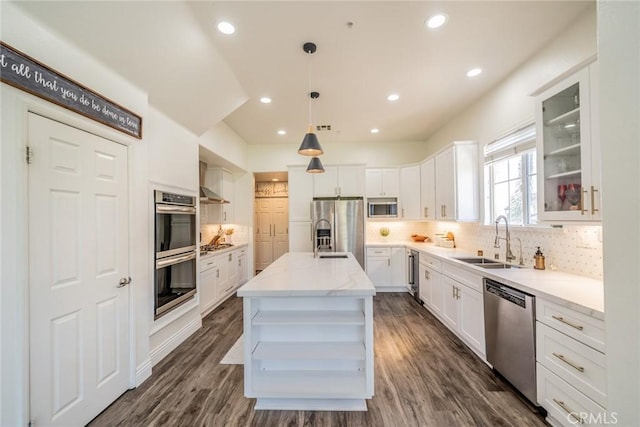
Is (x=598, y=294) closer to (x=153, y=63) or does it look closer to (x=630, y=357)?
(x=630, y=357)

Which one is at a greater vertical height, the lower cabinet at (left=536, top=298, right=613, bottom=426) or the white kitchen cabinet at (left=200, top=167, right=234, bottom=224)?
the white kitchen cabinet at (left=200, top=167, right=234, bottom=224)

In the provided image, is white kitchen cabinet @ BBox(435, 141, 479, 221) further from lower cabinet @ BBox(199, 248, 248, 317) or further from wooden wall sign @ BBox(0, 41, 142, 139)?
wooden wall sign @ BBox(0, 41, 142, 139)

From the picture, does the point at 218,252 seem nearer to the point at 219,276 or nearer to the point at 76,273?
the point at 219,276

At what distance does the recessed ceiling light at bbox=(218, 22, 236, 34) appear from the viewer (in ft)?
7.00

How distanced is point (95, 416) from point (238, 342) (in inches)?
52.2

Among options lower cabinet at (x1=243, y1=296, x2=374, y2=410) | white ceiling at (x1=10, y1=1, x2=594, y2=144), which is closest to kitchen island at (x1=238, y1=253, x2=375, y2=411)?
lower cabinet at (x1=243, y1=296, x2=374, y2=410)

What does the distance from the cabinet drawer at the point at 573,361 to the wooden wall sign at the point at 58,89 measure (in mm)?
3485

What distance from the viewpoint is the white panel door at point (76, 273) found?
152cm

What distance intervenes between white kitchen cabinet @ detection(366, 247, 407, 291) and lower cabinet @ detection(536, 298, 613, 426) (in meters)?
3.05

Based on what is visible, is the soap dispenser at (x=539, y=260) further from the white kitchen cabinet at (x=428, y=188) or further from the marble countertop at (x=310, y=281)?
the white kitchen cabinet at (x=428, y=188)

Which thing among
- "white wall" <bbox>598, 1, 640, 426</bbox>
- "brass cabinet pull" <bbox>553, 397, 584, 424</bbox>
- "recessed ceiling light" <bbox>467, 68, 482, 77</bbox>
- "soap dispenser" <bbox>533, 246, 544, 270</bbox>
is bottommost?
"brass cabinet pull" <bbox>553, 397, 584, 424</bbox>

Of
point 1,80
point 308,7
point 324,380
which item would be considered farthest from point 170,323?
point 308,7

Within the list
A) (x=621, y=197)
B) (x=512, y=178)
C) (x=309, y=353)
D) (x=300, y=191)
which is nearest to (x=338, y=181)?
(x=300, y=191)

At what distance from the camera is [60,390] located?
5.35 feet
